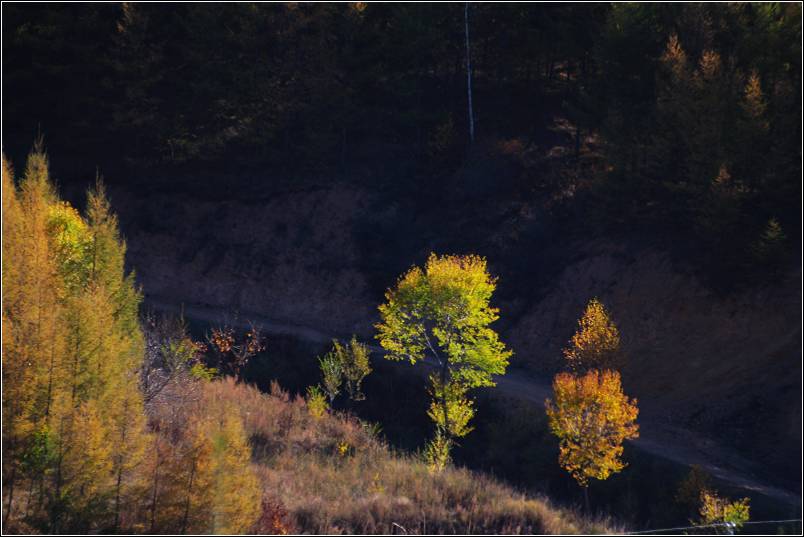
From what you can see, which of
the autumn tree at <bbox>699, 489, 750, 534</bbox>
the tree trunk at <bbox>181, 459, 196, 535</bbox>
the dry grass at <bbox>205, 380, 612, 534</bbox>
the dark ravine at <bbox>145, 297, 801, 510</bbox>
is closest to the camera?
the tree trunk at <bbox>181, 459, 196, 535</bbox>

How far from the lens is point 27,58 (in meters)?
43.3

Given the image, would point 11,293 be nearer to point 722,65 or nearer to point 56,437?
point 56,437

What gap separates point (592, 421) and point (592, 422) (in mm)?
33

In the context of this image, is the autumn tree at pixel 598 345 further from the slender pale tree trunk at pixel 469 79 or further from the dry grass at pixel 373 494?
the slender pale tree trunk at pixel 469 79

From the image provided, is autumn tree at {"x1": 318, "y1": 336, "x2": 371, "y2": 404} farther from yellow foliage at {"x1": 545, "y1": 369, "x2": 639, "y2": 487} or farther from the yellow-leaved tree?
the yellow-leaved tree

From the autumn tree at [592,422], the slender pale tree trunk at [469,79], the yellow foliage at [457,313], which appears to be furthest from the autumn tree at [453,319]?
the slender pale tree trunk at [469,79]

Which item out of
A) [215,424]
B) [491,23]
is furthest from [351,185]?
[215,424]

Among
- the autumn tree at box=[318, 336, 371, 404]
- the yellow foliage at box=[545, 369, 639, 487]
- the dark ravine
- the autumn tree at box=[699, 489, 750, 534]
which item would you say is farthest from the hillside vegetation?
the dark ravine

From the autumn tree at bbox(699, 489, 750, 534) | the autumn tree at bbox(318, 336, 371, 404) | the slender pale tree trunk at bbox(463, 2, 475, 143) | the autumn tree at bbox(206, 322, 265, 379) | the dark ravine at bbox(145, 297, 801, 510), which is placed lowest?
the autumn tree at bbox(699, 489, 750, 534)

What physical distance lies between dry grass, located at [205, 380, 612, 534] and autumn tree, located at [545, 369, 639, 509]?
11.8 feet

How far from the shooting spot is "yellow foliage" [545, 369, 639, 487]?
73.9 ft

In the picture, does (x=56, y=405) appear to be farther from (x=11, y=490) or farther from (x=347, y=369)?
(x=347, y=369)

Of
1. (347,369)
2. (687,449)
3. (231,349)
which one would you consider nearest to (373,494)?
(347,369)

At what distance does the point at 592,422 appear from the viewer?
23.0 metres
